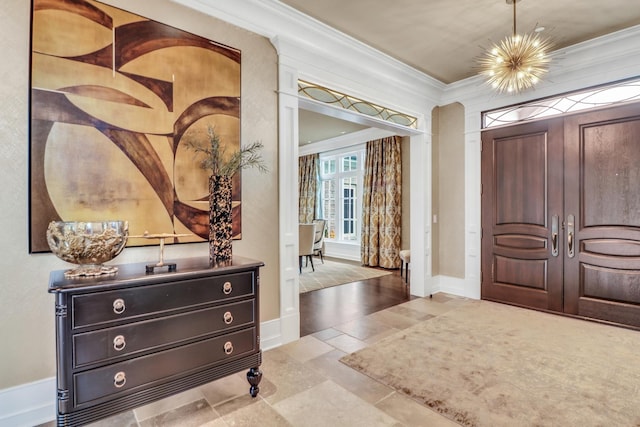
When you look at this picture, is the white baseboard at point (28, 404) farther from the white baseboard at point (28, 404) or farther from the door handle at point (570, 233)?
the door handle at point (570, 233)

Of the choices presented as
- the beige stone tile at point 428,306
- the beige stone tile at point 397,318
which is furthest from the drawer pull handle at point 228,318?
the beige stone tile at point 428,306

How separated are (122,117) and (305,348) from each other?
2404 millimetres

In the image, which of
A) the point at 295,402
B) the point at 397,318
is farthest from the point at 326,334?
the point at 295,402

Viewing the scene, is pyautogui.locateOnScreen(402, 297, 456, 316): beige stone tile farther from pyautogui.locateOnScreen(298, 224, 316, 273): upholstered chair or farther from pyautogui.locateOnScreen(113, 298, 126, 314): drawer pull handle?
pyautogui.locateOnScreen(113, 298, 126, 314): drawer pull handle

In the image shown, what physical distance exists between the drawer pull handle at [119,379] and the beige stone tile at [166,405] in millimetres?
442

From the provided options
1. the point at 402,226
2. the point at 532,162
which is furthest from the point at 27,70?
the point at 402,226

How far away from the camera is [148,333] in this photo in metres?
1.77

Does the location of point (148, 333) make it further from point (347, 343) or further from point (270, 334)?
point (347, 343)

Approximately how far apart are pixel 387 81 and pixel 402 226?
349 cm

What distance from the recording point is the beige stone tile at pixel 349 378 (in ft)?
7.28

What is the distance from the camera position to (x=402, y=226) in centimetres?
681

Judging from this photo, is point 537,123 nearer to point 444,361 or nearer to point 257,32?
point 444,361

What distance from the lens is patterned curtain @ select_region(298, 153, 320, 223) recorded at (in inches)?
347

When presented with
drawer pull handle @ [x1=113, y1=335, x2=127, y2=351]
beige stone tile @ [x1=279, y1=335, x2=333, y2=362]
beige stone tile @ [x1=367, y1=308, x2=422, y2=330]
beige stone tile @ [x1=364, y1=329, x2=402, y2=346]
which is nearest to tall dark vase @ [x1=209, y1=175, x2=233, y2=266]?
drawer pull handle @ [x1=113, y1=335, x2=127, y2=351]
